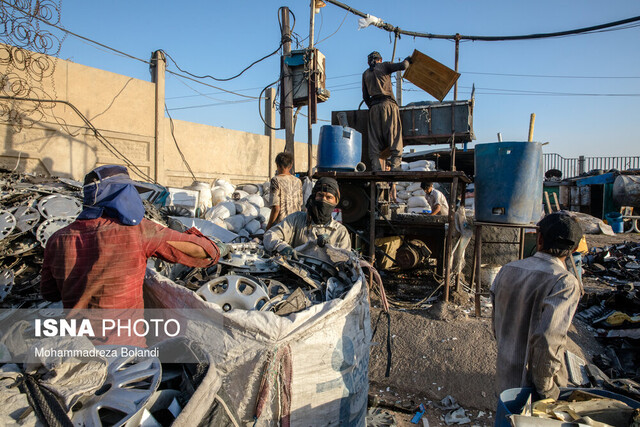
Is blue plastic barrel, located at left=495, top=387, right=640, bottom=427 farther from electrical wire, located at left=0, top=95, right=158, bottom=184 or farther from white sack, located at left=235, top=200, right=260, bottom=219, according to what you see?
electrical wire, located at left=0, top=95, right=158, bottom=184

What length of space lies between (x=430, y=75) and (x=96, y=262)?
7390 mm

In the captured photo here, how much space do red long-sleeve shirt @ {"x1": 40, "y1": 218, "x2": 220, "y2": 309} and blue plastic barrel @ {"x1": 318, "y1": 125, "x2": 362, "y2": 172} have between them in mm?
3839

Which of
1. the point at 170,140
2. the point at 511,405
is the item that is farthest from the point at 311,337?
the point at 170,140

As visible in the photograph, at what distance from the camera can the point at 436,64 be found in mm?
7203

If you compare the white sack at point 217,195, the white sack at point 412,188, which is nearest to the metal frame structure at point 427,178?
the white sack at point 217,195

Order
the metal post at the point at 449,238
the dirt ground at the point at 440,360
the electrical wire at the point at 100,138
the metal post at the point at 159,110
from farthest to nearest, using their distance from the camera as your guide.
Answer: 1. the metal post at the point at 159,110
2. the electrical wire at the point at 100,138
3. the metal post at the point at 449,238
4. the dirt ground at the point at 440,360

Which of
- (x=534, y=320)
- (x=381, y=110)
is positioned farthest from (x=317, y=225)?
(x=381, y=110)

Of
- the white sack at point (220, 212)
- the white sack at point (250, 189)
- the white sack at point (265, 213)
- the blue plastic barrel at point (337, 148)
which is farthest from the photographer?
the white sack at point (250, 189)

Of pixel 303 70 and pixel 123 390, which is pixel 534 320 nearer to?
pixel 123 390

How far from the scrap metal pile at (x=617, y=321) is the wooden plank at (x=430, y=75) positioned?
454 centimetres

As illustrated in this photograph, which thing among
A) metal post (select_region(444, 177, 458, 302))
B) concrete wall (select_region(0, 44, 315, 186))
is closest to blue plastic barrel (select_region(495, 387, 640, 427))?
metal post (select_region(444, 177, 458, 302))

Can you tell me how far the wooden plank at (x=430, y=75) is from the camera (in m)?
7.24

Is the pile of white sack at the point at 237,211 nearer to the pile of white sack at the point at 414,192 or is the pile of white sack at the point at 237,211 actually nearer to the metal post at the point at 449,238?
the metal post at the point at 449,238

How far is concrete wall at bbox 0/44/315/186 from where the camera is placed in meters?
6.09
